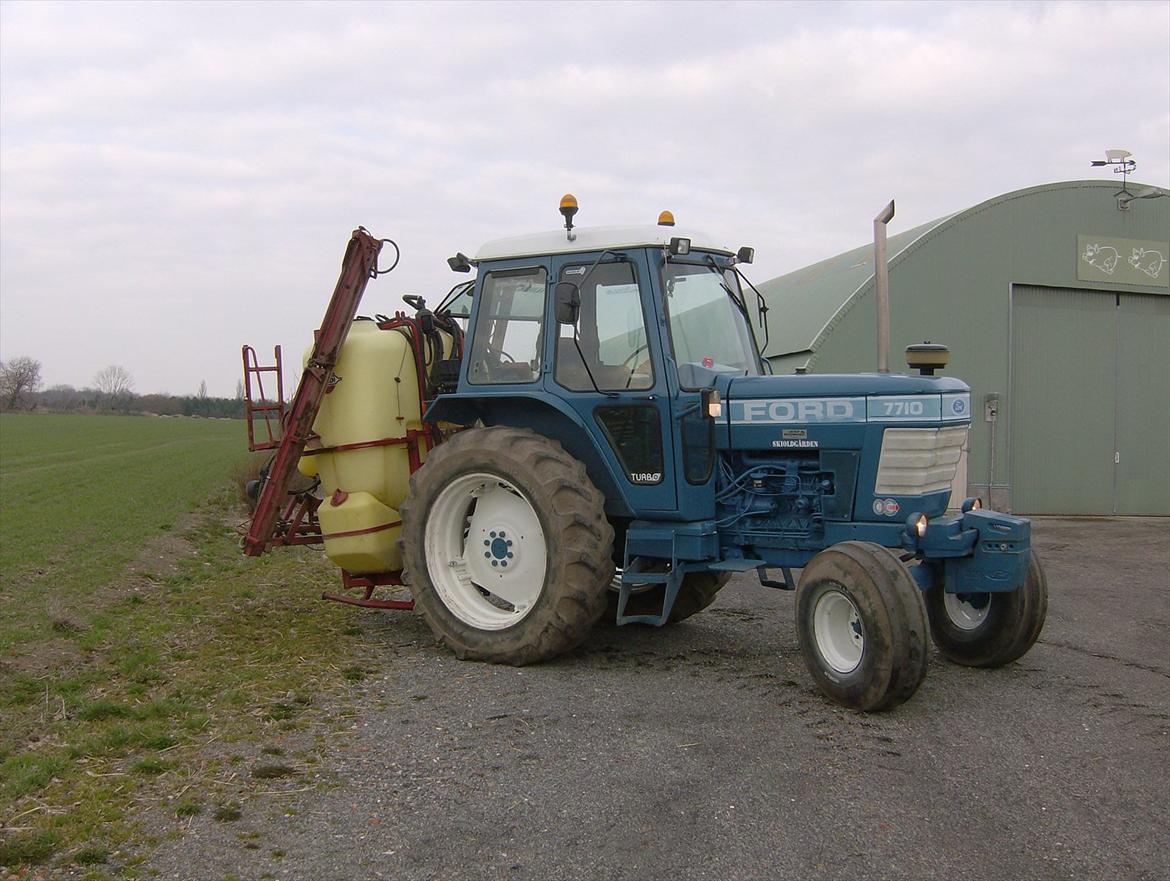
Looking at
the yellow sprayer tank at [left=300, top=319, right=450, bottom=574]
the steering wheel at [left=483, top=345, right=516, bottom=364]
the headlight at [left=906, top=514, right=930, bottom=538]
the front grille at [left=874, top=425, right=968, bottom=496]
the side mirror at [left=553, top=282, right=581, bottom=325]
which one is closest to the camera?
the headlight at [left=906, top=514, right=930, bottom=538]

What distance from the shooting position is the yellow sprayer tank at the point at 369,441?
713 centimetres

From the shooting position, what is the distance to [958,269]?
15.7 metres

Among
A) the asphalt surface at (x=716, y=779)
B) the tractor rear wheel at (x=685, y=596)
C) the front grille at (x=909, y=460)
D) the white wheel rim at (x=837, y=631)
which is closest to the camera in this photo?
the asphalt surface at (x=716, y=779)

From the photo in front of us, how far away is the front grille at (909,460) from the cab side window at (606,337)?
4.73ft

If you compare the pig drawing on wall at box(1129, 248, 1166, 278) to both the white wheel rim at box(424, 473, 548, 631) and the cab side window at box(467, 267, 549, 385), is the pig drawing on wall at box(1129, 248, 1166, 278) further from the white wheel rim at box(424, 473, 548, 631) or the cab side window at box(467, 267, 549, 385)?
the white wheel rim at box(424, 473, 548, 631)

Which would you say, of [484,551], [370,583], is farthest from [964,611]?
[370,583]

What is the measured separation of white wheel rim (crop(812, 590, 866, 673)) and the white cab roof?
2351 millimetres

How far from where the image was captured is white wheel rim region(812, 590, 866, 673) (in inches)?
218

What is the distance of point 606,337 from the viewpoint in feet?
21.4

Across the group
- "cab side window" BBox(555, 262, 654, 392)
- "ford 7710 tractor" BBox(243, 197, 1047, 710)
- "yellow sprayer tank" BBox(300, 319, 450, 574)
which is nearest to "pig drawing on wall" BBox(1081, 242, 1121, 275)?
"ford 7710 tractor" BBox(243, 197, 1047, 710)

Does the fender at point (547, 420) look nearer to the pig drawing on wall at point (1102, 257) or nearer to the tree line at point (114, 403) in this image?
the pig drawing on wall at point (1102, 257)

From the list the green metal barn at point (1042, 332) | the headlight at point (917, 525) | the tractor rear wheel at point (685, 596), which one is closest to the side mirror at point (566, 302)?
the tractor rear wheel at point (685, 596)

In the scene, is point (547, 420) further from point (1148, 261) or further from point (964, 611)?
point (1148, 261)

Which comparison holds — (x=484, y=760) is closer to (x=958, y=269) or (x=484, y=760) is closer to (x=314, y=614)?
(x=314, y=614)
